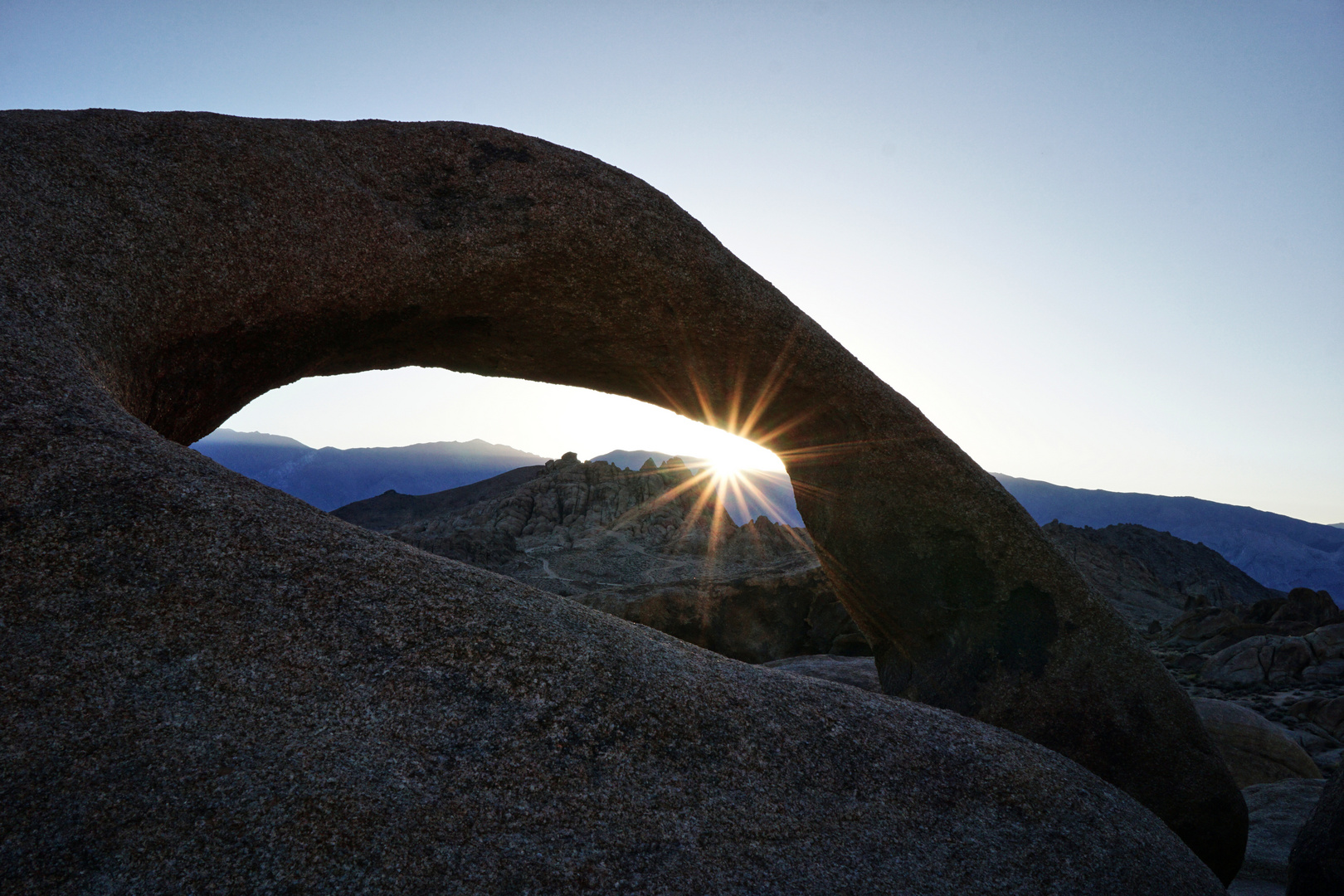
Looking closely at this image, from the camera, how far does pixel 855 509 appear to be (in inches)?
298

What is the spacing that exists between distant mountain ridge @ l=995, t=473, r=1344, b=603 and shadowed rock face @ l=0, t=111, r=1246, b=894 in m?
96.1

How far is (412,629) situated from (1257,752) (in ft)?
37.6

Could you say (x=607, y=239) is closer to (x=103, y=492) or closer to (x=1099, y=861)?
(x=103, y=492)

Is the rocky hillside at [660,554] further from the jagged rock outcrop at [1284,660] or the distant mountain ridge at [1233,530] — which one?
the distant mountain ridge at [1233,530]

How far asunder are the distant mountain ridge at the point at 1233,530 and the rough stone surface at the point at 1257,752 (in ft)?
298

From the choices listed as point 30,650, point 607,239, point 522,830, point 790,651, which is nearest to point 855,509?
point 607,239

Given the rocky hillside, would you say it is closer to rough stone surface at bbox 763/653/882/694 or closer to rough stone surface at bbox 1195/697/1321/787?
rough stone surface at bbox 763/653/882/694

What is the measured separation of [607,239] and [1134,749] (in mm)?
6638

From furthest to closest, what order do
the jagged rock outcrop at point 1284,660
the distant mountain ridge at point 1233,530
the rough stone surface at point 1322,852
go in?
1. the distant mountain ridge at point 1233,530
2. the jagged rock outcrop at point 1284,660
3. the rough stone surface at point 1322,852

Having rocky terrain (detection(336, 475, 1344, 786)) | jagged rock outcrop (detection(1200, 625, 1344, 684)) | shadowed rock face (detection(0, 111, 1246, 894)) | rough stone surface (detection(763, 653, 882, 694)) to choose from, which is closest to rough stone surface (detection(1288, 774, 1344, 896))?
shadowed rock face (detection(0, 111, 1246, 894))

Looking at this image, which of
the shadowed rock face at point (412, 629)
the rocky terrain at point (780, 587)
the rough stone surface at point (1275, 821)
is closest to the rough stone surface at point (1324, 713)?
the rocky terrain at point (780, 587)

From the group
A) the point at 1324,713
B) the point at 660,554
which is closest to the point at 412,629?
the point at 1324,713

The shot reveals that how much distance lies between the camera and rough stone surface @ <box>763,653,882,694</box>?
374 inches

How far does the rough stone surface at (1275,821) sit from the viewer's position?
21.5 feet
